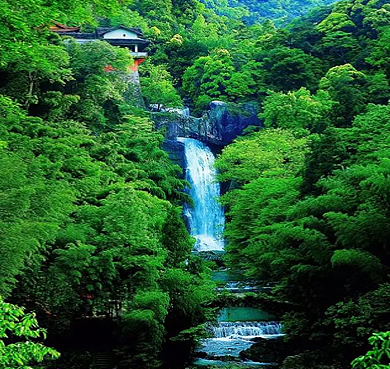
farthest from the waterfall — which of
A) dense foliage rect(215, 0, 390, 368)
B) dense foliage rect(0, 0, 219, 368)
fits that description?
dense foliage rect(0, 0, 219, 368)

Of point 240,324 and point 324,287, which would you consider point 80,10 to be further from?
point 240,324

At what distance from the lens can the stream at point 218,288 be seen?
15.5 meters

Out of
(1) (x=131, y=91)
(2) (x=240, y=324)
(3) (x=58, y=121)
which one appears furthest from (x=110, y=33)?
(2) (x=240, y=324)

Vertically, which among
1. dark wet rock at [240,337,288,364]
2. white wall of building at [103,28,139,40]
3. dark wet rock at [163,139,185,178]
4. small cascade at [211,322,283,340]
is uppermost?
white wall of building at [103,28,139,40]

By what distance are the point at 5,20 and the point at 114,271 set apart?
638 centimetres

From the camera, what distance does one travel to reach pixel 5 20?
8.74m

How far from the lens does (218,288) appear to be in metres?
21.7

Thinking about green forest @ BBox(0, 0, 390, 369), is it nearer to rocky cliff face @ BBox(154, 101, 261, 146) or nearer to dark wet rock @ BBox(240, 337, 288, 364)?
dark wet rock @ BBox(240, 337, 288, 364)

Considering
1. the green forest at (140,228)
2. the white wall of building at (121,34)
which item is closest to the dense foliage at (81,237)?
the green forest at (140,228)

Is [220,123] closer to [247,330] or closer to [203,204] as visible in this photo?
[203,204]

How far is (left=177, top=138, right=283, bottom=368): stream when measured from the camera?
50.7ft

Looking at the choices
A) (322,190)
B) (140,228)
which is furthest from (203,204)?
(140,228)

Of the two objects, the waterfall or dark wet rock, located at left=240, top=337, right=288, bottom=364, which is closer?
dark wet rock, located at left=240, top=337, right=288, bottom=364

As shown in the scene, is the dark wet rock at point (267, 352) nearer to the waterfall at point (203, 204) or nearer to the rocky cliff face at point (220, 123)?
the waterfall at point (203, 204)
